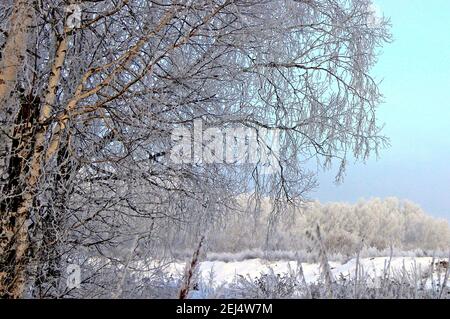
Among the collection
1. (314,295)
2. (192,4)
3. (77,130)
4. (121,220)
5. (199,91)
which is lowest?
(314,295)

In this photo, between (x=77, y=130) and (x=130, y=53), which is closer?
(x=130, y=53)

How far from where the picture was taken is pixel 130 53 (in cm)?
327

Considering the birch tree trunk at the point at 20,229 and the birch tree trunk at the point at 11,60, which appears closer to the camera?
the birch tree trunk at the point at 20,229

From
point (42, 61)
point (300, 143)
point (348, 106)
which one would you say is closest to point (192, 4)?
point (42, 61)

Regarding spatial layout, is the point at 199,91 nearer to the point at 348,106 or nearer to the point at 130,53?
the point at 130,53

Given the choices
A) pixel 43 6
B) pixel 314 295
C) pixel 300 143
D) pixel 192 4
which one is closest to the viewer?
pixel 314 295

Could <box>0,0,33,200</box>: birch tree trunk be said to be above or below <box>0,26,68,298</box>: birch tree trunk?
above

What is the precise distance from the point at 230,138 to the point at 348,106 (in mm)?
1478

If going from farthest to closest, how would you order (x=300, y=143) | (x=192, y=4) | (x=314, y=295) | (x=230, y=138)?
(x=300, y=143), (x=230, y=138), (x=192, y=4), (x=314, y=295)

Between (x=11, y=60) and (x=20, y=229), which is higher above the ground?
(x=11, y=60)

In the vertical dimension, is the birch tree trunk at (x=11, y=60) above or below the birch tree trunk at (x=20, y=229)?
above

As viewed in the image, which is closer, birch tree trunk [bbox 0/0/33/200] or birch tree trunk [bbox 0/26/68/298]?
birch tree trunk [bbox 0/26/68/298]

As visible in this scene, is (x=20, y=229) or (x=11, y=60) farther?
(x=11, y=60)

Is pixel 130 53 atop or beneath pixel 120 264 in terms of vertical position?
atop
